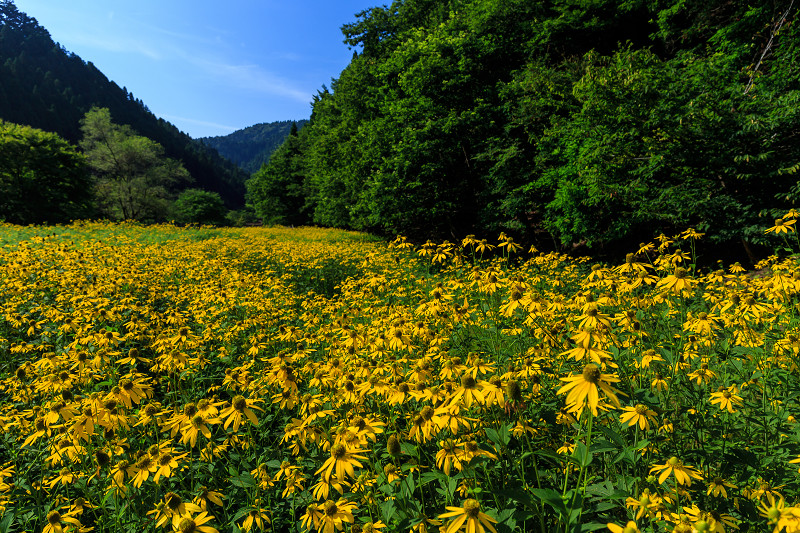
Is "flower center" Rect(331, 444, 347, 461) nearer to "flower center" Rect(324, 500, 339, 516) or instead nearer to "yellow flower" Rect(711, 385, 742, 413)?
"flower center" Rect(324, 500, 339, 516)

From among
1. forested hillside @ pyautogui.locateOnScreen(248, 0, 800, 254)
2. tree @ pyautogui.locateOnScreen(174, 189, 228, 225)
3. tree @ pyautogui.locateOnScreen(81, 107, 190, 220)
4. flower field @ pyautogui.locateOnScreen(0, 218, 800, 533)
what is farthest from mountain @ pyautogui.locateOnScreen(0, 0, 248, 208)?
flower field @ pyautogui.locateOnScreen(0, 218, 800, 533)

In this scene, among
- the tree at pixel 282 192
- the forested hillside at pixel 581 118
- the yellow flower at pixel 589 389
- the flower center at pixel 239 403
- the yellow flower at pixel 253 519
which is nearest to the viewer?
the yellow flower at pixel 589 389

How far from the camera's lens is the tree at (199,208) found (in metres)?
49.3

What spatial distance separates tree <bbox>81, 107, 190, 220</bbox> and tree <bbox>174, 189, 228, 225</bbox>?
11.7 metres

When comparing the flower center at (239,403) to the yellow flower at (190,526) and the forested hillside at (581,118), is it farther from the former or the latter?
the forested hillside at (581,118)

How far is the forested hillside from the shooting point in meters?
8.69

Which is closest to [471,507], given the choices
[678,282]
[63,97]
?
[678,282]

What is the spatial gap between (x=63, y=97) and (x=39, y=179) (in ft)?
316

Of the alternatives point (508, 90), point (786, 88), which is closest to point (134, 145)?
point (508, 90)

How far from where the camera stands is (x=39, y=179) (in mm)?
28016

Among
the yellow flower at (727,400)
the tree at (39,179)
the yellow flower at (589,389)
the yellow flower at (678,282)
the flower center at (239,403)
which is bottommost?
the flower center at (239,403)

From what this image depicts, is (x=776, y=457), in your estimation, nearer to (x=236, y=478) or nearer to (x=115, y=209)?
(x=236, y=478)

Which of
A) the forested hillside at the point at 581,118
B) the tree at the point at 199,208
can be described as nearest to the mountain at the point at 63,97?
the tree at the point at 199,208

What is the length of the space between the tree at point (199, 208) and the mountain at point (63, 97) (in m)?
51.6
